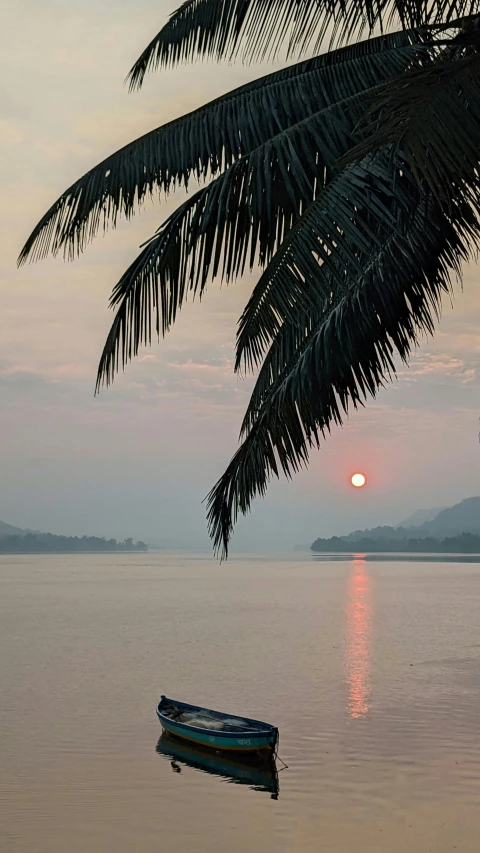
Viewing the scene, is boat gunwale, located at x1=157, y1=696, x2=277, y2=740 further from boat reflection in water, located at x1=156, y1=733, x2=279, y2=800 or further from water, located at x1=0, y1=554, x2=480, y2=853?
water, located at x1=0, y1=554, x2=480, y2=853

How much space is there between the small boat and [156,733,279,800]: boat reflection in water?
0.33 meters

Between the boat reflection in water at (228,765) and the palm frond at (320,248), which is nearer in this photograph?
the palm frond at (320,248)

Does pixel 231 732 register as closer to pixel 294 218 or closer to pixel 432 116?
pixel 294 218

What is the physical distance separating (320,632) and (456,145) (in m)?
57.6

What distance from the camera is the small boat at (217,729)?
20.8m

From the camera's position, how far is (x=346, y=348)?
8.22m

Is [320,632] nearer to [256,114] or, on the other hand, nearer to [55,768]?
[55,768]

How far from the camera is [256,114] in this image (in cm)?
849

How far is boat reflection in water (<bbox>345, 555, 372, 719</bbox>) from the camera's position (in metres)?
34.2

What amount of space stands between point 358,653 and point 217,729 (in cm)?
2870

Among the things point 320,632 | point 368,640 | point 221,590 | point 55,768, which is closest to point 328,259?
point 55,768

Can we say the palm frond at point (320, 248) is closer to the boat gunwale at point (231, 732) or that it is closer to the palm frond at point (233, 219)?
the palm frond at point (233, 219)

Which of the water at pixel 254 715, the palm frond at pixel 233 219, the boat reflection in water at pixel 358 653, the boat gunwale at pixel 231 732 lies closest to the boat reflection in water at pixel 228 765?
the water at pixel 254 715

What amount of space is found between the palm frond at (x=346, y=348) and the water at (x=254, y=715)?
10.6m
